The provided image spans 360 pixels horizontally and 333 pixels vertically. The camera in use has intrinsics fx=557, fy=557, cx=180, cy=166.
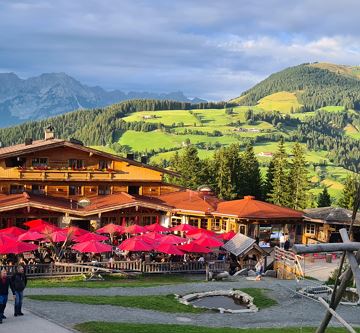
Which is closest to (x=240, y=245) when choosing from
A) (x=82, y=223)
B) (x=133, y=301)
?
(x=133, y=301)

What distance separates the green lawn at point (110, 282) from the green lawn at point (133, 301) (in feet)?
10.6

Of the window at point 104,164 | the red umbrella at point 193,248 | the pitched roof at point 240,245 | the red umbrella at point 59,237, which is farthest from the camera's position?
the window at point 104,164

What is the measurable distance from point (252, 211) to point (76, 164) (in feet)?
52.9

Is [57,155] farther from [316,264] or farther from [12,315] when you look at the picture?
[12,315]

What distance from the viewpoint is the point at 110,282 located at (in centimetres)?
2889

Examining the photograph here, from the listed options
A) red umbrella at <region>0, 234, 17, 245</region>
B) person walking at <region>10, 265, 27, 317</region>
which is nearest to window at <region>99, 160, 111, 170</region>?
red umbrella at <region>0, 234, 17, 245</region>

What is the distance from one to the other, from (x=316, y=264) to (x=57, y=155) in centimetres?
2386

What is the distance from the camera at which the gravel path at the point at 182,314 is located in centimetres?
1963

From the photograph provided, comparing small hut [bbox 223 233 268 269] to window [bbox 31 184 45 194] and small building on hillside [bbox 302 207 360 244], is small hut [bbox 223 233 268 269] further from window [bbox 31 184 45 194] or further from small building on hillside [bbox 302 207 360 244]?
window [bbox 31 184 45 194]

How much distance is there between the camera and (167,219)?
48.5 metres

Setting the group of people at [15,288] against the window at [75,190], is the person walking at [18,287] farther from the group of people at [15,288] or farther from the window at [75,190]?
the window at [75,190]

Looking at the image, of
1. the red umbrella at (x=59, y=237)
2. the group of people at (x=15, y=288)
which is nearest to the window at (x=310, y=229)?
the red umbrella at (x=59, y=237)

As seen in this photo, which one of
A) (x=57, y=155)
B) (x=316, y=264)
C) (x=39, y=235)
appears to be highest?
(x=57, y=155)

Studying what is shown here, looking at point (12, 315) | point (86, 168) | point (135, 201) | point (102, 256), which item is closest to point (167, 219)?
point (135, 201)
